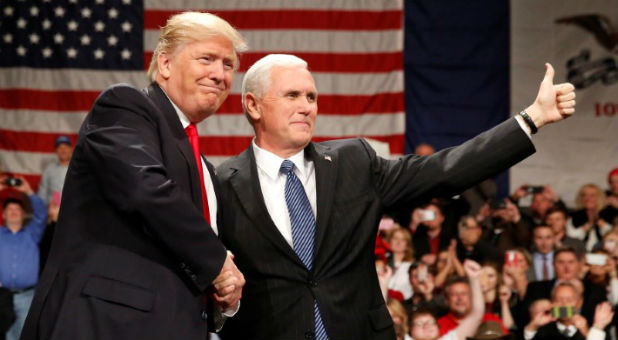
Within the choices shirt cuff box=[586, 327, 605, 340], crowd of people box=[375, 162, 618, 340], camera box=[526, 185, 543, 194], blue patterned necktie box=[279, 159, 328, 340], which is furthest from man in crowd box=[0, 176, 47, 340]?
blue patterned necktie box=[279, 159, 328, 340]

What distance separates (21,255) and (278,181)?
479 centimetres

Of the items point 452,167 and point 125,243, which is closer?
point 125,243

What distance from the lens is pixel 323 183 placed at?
287 cm

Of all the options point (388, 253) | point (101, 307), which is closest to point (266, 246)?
point (101, 307)

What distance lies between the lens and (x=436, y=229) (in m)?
7.04

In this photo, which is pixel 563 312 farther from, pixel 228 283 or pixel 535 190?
pixel 228 283

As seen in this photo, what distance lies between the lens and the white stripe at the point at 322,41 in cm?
914

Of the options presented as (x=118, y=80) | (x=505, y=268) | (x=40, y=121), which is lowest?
(x=505, y=268)

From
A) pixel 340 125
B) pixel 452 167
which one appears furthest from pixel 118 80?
pixel 452 167

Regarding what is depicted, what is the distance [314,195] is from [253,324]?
46cm

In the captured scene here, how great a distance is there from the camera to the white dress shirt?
2862 millimetres

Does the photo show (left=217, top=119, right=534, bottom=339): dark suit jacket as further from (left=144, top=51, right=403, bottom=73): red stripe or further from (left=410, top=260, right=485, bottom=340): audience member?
(left=144, top=51, right=403, bottom=73): red stripe

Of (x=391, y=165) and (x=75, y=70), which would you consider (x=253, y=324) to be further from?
(x=75, y=70)

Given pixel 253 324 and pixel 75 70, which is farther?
pixel 75 70
